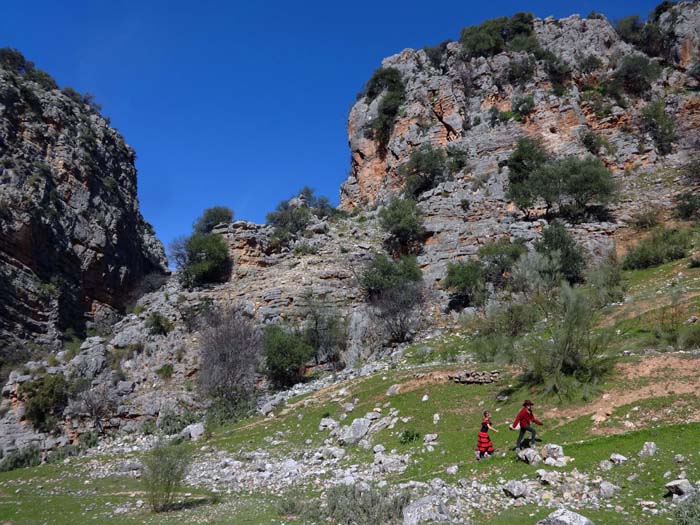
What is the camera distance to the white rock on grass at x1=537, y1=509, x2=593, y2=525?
7.59m

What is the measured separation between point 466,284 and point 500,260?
3.49m

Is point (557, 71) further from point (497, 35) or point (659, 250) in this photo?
point (659, 250)

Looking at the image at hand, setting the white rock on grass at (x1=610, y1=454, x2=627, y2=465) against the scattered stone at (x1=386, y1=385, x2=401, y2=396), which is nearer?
the white rock on grass at (x1=610, y1=454, x2=627, y2=465)

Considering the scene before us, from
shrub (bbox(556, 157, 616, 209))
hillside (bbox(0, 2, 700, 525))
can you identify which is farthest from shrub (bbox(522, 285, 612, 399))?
shrub (bbox(556, 157, 616, 209))

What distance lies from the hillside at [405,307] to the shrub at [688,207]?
189 millimetres

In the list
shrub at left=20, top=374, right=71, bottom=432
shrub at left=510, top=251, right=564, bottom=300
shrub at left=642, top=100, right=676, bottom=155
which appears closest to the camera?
shrub at left=510, top=251, right=564, bottom=300

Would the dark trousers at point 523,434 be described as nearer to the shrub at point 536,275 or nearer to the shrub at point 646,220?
the shrub at point 536,275

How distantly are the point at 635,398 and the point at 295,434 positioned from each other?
13.3 meters

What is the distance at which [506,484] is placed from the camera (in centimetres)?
1038

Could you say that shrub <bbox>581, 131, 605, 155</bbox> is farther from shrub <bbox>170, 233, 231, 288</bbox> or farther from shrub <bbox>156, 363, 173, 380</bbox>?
shrub <bbox>156, 363, 173, 380</bbox>

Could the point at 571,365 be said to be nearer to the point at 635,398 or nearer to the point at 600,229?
the point at 635,398

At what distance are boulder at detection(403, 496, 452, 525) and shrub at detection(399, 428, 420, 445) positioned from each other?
6.45 metres

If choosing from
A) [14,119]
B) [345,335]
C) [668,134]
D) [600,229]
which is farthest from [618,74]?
[14,119]

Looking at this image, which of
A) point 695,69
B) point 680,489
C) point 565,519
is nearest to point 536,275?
point 680,489
